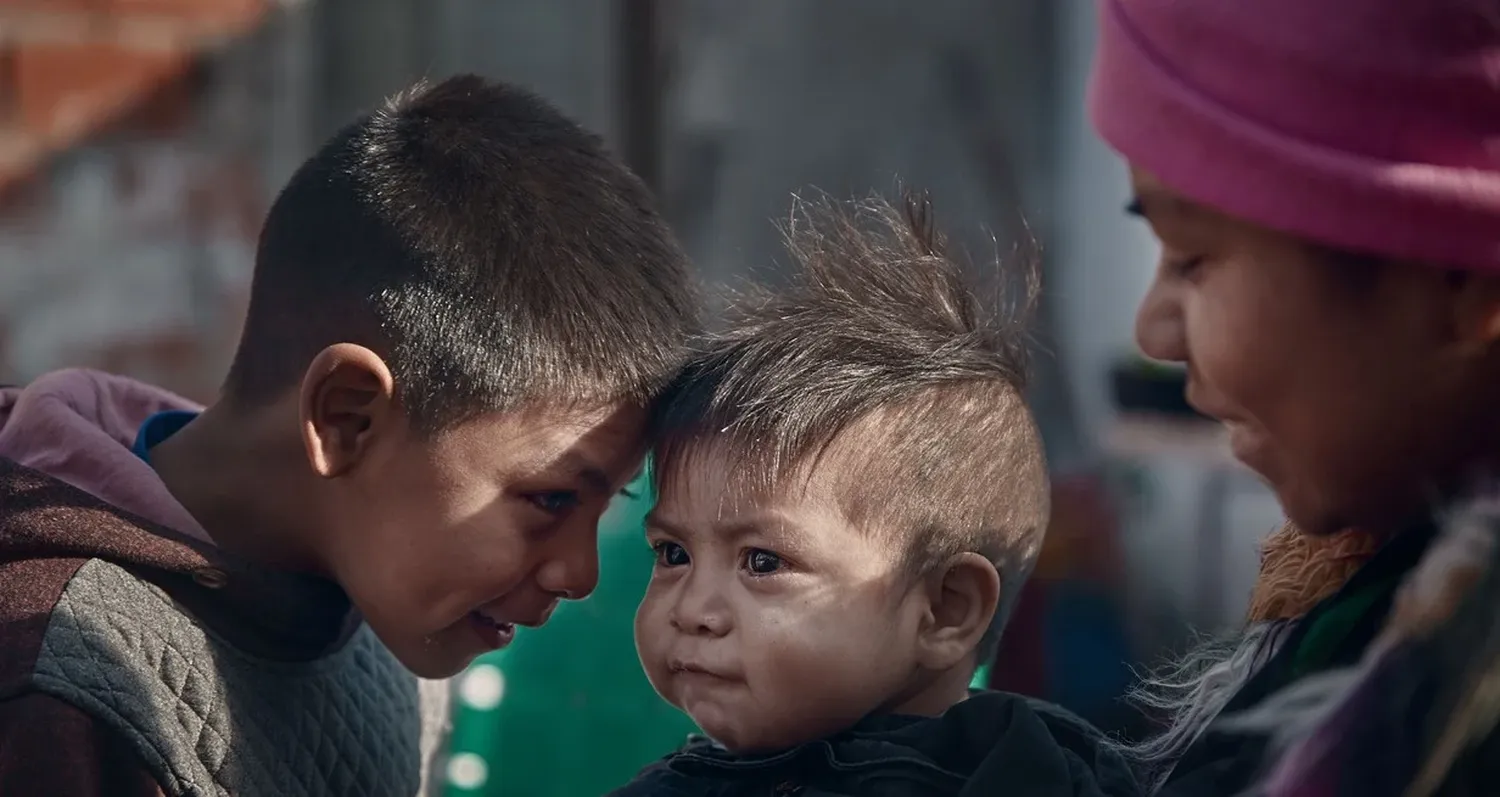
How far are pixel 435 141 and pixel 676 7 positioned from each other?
2.62 m

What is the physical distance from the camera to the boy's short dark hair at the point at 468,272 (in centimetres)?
167

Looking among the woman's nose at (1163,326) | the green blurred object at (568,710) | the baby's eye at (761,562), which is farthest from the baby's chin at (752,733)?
the green blurred object at (568,710)

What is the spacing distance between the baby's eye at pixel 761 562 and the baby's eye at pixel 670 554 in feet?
0.29

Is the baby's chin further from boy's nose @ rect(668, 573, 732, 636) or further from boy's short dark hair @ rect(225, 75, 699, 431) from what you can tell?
boy's short dark hair @ rect(225, 75, 699, 431)

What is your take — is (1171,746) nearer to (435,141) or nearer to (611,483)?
(611,483)

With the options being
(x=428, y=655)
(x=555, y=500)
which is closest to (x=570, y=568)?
(x=555, y=500)

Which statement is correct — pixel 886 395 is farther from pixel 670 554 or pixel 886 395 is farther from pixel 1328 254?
pixel 1328 254

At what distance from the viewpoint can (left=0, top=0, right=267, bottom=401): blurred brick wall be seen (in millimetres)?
3385

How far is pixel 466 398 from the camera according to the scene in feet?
5.47

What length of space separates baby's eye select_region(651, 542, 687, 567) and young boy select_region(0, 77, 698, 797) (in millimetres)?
105

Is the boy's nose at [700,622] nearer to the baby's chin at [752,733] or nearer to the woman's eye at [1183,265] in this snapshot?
the baby's chin at [752,733]

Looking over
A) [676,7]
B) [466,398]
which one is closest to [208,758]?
[466,398]

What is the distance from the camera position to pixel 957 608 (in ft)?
5.36

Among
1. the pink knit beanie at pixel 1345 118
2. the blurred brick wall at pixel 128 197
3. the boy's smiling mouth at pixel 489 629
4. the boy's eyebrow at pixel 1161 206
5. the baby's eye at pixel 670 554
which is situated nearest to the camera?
the pink knit beanie at pixel 1345 118
